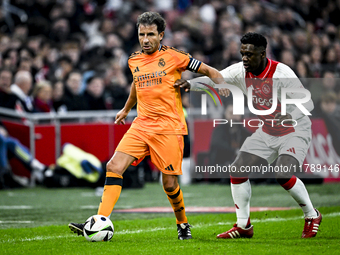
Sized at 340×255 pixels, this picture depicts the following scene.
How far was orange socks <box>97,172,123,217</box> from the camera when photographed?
16.3 feet

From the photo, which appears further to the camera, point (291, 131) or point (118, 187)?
point (291, 131)

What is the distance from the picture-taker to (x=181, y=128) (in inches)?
211

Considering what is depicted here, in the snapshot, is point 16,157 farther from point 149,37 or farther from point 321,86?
point 149,37

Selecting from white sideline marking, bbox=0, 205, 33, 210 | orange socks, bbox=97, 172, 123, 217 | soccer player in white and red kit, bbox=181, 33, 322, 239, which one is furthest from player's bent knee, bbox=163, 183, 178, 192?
white sideline marking, bbox=0, 205, 33, 210

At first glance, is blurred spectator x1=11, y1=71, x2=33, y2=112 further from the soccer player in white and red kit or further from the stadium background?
the soccer player in white and red kit

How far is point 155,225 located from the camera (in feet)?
21.1

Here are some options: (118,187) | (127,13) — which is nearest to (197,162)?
(127,13)

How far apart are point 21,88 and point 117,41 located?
3.83 metres

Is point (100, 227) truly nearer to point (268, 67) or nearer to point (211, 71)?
point (211, 71)

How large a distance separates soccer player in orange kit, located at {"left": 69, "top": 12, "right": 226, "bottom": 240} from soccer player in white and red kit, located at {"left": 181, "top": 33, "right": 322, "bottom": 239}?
339 mm

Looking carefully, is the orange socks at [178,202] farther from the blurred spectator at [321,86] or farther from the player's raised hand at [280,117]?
the blurred spectator at [321,86]

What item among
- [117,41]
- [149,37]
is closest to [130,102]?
[149,37]

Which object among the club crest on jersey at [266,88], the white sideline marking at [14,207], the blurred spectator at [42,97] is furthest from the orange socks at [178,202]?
the blurred spectator at [42,97]

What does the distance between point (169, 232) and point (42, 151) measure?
25.4 feet
